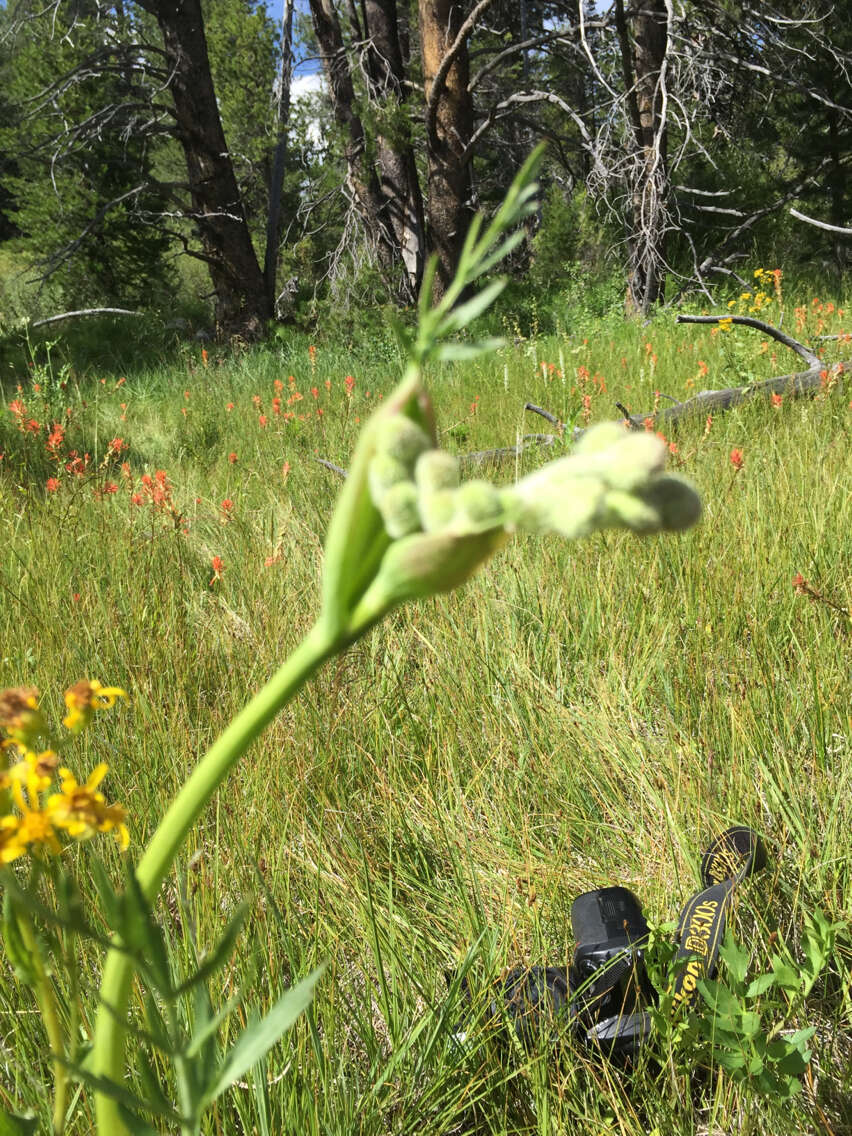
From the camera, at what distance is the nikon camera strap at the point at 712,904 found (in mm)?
928

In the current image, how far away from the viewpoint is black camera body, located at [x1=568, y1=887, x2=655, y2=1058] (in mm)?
942

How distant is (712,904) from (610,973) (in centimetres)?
16

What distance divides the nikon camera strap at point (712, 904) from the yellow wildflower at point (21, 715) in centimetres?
76

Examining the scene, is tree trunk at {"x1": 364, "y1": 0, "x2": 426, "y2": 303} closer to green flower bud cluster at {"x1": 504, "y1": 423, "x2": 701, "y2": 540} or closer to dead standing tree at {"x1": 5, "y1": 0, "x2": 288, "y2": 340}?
dead standing tree at {"x1": 5, "y1": 0, "x2": 288, "y2": 340}

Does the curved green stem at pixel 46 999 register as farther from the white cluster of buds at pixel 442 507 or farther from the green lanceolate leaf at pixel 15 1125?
the white cluster of buds at pixel 442 507

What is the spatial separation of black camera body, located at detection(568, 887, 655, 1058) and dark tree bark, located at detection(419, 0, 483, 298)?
5638mm

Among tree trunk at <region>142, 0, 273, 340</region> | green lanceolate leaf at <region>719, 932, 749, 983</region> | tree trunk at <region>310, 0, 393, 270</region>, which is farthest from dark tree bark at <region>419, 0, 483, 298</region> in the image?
green lanceolate leaf at <region>719, 932, 749, 983</region>

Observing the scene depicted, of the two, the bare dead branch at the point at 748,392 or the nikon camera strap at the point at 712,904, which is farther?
the bare dead branch at the point at 748,392

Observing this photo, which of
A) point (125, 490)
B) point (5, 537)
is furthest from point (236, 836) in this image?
point (125, 490)

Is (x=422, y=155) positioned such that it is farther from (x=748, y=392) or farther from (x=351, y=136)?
(x=748, y=392)

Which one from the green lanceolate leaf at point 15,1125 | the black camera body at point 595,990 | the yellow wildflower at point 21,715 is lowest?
the black camera body at point 595,990

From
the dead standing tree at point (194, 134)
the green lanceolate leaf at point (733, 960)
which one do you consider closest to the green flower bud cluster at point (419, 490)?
the green lanceolate leaf at point (733, 960)

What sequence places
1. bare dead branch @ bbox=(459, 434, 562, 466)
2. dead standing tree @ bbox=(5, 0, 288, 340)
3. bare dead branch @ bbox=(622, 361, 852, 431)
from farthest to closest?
dead standing tree @ bbox=(5, 0, 288, 340)
bare dead branch @ bbox=(622, 361, 852, 431)
bare dead branch @ bbox=(459, 434, 562, 466)

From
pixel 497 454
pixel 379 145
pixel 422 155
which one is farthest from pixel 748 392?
pixel 422 155
